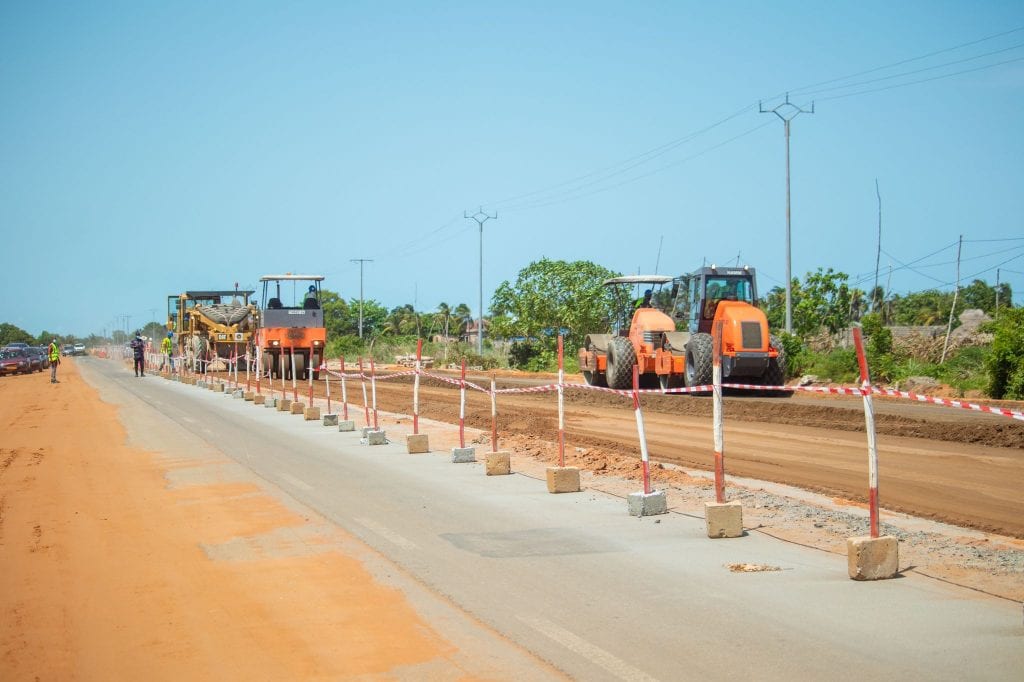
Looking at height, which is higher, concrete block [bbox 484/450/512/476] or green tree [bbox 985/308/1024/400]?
green tree [bbox 985/308/1024/400]

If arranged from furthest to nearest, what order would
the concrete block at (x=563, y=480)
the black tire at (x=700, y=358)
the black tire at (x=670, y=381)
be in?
the black tire at (x=670, y=381) → the black tire at (x=700, y=358) → the concrete block at (x=563, y=480)

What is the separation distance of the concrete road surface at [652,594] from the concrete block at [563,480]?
0.26 m

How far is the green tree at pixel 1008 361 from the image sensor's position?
2452 cm

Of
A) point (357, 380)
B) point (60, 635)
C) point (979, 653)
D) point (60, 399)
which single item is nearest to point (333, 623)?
point (60, 635)

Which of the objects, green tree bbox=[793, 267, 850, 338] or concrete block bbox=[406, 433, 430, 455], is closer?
concrete block bbox=[406, 433, 430, 455]

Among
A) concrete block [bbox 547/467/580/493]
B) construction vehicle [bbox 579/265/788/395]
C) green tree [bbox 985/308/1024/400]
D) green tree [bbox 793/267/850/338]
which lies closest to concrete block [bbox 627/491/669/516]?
concrete block [bbox 547/467/580/493]

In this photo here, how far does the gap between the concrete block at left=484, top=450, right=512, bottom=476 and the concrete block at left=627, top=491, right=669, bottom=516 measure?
3.37m

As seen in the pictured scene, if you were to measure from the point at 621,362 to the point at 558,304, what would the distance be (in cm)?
2743

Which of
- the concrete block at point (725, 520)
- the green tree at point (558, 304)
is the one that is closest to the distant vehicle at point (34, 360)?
the green tree at point (558, 304)

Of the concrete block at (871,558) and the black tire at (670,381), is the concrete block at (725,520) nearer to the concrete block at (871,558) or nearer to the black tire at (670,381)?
the concrete block at (871,558)

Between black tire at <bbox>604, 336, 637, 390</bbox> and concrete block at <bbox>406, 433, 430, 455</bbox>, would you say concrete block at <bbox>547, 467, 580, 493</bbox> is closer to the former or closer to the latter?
concrete block at <bbox>406, 433, 430, 455</bbox>

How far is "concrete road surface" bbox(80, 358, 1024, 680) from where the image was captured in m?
5.75

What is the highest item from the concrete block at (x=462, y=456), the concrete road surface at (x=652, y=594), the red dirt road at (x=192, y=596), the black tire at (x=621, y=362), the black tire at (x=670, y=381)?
the black tire at (x=621, y=362)

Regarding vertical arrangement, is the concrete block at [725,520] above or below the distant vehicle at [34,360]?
below
